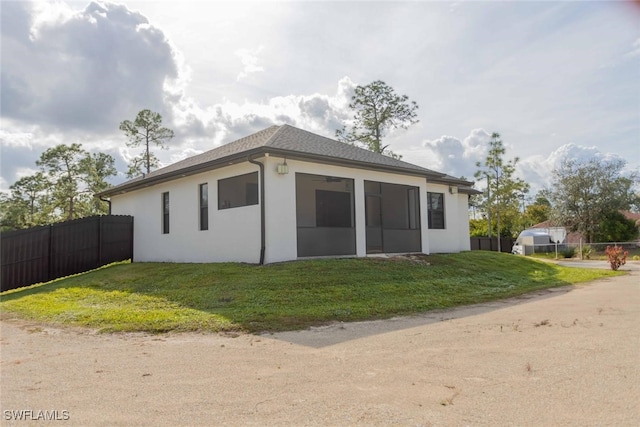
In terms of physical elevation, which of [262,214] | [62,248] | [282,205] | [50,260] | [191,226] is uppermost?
[282,205]

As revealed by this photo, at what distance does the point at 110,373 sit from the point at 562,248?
101ft

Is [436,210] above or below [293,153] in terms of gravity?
below

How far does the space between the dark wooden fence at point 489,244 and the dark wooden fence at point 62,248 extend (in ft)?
A: 65.5

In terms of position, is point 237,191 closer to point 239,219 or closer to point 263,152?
point 239,219

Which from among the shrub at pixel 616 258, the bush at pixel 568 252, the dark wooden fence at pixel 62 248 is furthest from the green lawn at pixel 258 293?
the bush at pixel 568 252

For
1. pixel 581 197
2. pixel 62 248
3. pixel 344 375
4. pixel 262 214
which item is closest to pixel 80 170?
pixel 62 248

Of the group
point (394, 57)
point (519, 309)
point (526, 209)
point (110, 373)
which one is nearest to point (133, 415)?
point (110, 373)

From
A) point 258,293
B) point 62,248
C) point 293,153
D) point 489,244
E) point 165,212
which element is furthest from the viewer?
point 489,244

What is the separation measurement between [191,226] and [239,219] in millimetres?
2531

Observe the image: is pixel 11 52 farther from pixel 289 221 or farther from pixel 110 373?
pixel 110 373

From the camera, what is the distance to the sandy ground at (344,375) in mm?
3274

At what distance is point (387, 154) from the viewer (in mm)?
32000

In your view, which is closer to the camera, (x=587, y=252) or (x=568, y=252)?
(x=587, y=252)

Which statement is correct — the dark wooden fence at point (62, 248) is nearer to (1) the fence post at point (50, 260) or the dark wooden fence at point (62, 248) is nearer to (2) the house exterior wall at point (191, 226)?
(1) the fence post at point (50, 260)
